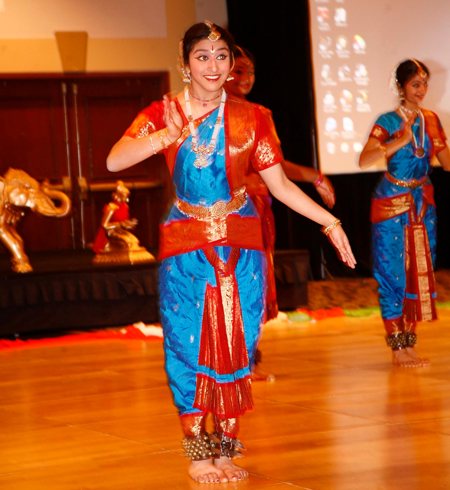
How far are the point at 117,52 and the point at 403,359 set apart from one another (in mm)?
5250

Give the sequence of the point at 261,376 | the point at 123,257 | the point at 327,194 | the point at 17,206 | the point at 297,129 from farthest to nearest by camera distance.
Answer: the point at 297,129, the point at 123,257, the point at 17,206, the point at 261,376, the point at 327,194

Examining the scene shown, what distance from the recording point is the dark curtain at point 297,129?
744cm

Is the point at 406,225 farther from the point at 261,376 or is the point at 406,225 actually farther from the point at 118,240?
the point at 118,240

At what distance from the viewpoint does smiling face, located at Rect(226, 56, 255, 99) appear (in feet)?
11.8

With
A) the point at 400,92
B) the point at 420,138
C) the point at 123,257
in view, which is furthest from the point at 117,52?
the point at 420,138

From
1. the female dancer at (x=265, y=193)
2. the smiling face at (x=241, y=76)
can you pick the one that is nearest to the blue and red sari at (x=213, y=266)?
the female dancer at (x=265, y=193)

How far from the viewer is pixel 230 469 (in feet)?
7.28

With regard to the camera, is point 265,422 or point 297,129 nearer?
point 265,422

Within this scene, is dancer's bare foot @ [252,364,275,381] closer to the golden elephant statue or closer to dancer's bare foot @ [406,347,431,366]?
dancer's bare foot @ [406,347,431,366]

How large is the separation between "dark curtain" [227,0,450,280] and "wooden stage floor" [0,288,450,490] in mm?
3249

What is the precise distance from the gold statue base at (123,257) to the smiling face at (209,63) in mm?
3731

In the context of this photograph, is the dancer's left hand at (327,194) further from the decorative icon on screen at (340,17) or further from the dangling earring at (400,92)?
the decorative icon on screen at (340,17)

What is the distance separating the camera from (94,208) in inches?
325

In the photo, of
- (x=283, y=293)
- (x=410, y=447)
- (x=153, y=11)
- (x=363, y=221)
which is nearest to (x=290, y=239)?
(x=363, y=221)
